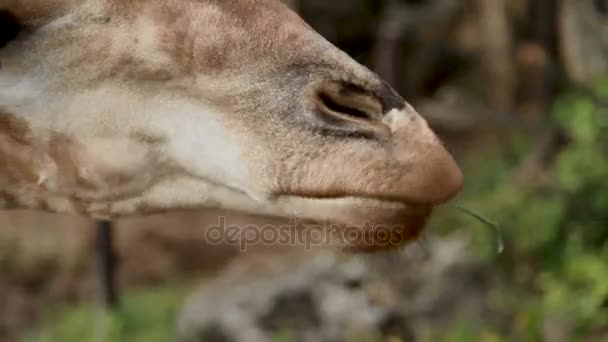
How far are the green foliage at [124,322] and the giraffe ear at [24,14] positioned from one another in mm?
3634

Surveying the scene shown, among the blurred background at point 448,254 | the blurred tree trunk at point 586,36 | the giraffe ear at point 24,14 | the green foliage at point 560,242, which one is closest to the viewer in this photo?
the giraffe ear at point 24,14

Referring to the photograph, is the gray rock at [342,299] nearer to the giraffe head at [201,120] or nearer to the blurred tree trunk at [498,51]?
the giraffe head at [201,120]

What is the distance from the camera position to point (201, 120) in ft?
6.51

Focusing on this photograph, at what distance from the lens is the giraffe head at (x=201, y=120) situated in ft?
5.98

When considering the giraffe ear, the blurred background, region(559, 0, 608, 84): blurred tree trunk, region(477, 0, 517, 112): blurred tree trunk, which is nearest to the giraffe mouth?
the giraffe ear

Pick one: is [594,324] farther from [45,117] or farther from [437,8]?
[437,8]

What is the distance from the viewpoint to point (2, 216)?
24.3 ft

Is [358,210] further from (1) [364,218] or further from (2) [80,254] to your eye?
(2) [80,254]

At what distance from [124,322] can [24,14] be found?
3868mm

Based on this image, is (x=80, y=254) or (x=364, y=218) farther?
(x=80, y=254)

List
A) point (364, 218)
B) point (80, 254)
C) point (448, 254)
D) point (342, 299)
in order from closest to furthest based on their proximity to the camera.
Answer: point (364, 218) → point (342, 299) → point (448, 254) → point (80, 254)

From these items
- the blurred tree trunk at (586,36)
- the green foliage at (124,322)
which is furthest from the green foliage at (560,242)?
the green foliage at (124,322)

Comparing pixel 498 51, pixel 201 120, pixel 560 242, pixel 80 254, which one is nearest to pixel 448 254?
pixel 560 242

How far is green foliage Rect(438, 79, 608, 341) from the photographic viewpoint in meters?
4.61
